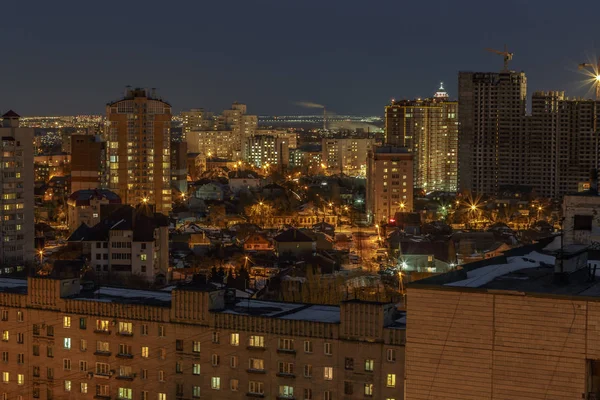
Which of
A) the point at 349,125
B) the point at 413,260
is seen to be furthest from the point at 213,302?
the point at 349,125

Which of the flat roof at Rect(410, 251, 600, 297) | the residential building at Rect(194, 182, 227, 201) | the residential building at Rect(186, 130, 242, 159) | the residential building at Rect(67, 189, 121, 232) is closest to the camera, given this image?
the flat roof at Rect(410, 251, 600, 297)

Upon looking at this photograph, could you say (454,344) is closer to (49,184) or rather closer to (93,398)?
(93,398)

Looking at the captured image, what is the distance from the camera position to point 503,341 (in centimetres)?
363

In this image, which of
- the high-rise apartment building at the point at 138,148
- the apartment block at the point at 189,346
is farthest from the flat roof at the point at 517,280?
the high-rise apartment building at the point at 138,148

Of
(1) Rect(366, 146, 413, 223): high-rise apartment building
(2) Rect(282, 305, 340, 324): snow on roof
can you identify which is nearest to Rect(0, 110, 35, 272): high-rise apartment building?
(2) Rect(282, 305, 340, 324): snow on roof

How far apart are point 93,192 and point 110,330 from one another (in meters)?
13.6

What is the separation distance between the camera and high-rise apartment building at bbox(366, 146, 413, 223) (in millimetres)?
24031

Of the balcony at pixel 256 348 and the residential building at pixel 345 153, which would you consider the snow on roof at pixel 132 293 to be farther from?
the residential building at pixel 345 153

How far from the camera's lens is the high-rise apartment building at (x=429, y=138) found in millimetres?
35844

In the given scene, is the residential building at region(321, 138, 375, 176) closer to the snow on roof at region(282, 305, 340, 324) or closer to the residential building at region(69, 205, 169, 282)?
the residential building at region(69, 205, 169, 282)

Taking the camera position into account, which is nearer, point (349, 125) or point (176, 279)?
point (176, 279)

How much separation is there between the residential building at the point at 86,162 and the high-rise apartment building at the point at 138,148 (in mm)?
1435

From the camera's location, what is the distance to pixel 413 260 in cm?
1484

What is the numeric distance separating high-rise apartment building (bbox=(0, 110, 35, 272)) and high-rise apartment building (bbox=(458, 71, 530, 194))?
1667cm
